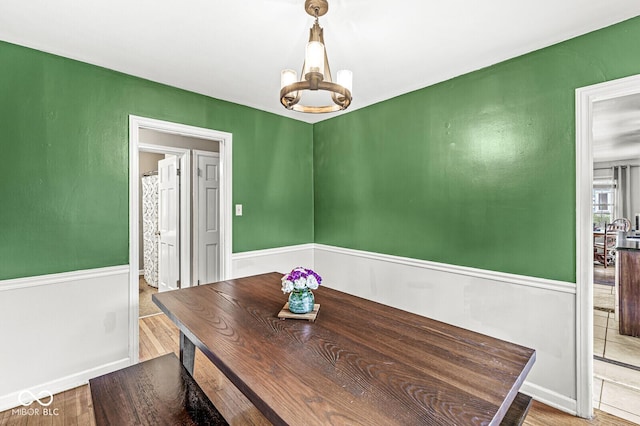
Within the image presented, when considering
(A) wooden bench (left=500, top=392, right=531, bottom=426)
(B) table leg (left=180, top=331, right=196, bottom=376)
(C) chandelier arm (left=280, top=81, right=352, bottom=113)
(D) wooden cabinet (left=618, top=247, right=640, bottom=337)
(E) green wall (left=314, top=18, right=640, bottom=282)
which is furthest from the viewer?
(D) wooden cabinet (left=618, top=247, right=640, bottom=337)

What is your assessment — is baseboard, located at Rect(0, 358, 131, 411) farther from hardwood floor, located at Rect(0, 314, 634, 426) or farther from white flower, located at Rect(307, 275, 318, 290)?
white flower, located at Rect(307, 275, 318, 290)

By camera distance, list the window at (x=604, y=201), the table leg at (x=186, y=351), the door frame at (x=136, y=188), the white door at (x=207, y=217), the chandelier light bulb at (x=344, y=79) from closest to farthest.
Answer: the chandelier light bulb at (x=344, y=79) → the table leg at (x=186, y=351) → the door frame at (x=136, y=188) → the white door at (x=207, y=217) → the window at (x=604, y=201)

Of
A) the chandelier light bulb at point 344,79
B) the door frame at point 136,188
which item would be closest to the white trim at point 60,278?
the door frame at point 136,188

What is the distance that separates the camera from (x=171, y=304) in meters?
1.64

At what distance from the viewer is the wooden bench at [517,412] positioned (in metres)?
1.11

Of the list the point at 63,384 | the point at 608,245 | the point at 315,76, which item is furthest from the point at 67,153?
the point at 608,245

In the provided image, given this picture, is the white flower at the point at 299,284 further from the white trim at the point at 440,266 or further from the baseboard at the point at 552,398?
the baseboard at the point at 552,398

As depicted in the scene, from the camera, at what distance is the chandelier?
4.51ft

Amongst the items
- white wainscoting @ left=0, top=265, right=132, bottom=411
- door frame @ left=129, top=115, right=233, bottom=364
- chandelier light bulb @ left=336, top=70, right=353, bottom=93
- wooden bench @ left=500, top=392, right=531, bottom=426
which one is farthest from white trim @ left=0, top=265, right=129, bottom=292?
wooden bench @ left=500, top=392, right=531, bottom=426

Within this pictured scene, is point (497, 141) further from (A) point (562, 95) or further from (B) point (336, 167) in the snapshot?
(B) point (336, 167)

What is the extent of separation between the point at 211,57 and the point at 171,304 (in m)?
1.65

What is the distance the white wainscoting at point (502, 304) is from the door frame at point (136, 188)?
1.48 metres

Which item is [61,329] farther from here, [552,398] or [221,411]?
[552,398]

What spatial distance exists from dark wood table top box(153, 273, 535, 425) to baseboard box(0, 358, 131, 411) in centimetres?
120
